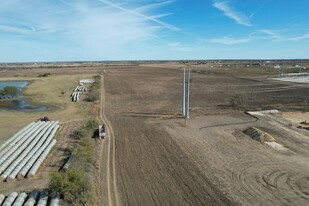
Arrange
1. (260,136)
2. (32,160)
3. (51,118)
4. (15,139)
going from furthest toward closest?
(51,118)
(260,136)
(15,139)
(32,160)

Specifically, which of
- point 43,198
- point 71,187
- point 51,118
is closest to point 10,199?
point 43,198

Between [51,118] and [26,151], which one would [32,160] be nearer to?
[26,151]

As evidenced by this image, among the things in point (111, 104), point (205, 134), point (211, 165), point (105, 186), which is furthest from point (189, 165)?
point (111, 104)

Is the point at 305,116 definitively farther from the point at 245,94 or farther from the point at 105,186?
the point at 105,186

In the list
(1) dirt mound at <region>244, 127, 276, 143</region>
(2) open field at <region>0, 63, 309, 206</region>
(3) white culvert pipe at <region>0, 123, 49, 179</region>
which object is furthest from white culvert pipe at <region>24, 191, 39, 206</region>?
(1) dirt mound at <region>244, 127, 276, 143</region>

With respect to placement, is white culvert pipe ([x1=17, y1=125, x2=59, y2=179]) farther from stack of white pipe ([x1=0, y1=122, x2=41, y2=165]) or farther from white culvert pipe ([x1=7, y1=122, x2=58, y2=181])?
stack of white pipe ([x1=0, y1=122, x2=41, y2=165])

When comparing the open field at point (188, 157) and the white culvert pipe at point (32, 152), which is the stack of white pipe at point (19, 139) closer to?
the white culvert pipe at point (32, 152)

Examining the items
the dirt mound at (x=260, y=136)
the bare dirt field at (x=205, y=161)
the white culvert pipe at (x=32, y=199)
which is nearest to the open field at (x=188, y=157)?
the bare dirt field at (x=205, y=161)
